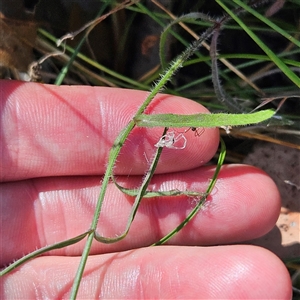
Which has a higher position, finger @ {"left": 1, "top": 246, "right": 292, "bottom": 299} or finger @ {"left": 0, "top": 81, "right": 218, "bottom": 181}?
finger @ {"left": 0, "top": 81, "right": 218, "bottom": 181}

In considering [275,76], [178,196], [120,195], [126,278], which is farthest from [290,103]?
[126,278]

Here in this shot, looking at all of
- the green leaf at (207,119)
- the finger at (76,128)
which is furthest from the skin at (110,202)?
the green leaf at (207,119)

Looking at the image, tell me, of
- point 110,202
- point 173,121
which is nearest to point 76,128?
point 110,202

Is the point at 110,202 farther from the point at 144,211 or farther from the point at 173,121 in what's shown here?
the point at 173,121

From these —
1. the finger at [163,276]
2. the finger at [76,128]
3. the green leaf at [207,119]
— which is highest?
the green leaf at [207,119]

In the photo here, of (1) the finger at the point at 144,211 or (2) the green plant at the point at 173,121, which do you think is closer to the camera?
(2) the green plant at the point at 173,121

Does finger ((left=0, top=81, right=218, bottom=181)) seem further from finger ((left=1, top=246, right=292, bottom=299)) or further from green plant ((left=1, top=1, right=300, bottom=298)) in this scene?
finger ((left=1, top=246, right=292, bottom=299))

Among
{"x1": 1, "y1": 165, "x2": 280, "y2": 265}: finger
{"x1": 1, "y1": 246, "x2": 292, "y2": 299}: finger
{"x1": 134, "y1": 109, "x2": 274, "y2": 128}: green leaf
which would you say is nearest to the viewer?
{"x1": 134, "y1": 109, "x2": 274, "y2": 128}: green leaf

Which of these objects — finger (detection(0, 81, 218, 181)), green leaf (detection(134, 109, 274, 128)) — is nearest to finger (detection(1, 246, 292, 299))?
finger (detection(0, 81, 218, 181))

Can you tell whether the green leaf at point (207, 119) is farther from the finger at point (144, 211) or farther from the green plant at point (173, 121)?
the finger at point (144, 211)
